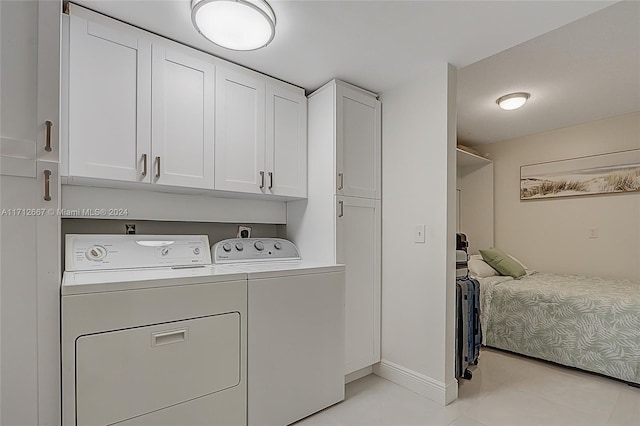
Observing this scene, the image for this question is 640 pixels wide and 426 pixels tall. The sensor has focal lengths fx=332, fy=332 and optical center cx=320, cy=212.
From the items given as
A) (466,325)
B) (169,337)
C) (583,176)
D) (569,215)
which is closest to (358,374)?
(466,325)

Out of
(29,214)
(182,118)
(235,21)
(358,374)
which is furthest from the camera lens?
(358,374)

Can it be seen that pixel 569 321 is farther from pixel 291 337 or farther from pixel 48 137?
pixel 48 137

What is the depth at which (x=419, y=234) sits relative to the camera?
2262 millimetres

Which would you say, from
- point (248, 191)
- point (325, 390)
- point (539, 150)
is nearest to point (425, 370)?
point (325, 390)

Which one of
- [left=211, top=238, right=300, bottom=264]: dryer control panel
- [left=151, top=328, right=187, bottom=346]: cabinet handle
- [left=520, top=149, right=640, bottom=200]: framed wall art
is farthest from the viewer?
[left=520, top=149, right=640, bottom=200]: framed wall art

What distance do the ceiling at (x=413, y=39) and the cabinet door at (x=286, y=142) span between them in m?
0.15

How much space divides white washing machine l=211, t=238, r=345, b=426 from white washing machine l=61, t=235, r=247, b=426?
8cm

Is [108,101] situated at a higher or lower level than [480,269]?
higher

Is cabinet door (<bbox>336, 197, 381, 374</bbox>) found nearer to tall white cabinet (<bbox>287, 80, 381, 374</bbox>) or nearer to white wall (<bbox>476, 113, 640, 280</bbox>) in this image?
tall white cabinet (<bbox>287, 80, 381, 374</bbox>)

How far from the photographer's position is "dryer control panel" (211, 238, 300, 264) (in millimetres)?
2166

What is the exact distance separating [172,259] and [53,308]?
29.4 inches

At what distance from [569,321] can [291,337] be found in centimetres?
233

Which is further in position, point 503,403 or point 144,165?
point 503,403

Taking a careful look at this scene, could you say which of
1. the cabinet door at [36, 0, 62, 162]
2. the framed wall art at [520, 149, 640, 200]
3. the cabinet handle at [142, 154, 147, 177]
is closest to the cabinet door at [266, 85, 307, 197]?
the cabinet handle at [142, 154, 147, 177]
